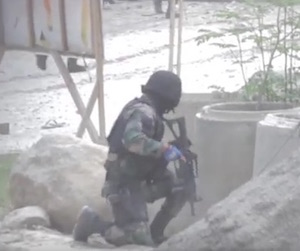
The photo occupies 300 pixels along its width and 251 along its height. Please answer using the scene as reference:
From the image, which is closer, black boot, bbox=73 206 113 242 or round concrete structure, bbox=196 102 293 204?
black boot, bbox=73 206 113 242

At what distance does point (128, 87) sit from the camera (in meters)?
15.6

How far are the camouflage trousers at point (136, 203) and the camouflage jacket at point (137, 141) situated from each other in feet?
0.31

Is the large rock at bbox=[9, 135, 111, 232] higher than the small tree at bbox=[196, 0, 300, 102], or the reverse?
the small tree at bbox=[196, 0, 300, 102]

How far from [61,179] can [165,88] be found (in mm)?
1335

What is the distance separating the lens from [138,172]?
23.0ft

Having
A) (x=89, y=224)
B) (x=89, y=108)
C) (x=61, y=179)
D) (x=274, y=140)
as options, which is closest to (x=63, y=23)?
(x=89, y=108)

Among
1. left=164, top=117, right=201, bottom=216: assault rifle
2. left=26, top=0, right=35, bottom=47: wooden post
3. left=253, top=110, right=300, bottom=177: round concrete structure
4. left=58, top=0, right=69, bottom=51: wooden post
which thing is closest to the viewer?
left=253, top=110, right=300, bottom=177: round concrete structure

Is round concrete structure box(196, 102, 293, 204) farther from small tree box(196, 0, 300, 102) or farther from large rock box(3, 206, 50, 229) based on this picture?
large rock box(3, 206, 50, 229)

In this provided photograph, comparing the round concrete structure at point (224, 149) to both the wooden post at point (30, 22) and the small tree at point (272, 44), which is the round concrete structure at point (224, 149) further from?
the wooden post at point (30, 22)

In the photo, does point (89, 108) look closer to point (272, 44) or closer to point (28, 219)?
point (272, 44)

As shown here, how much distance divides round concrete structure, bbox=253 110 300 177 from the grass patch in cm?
248

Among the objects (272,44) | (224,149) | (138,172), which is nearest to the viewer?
(138,172)

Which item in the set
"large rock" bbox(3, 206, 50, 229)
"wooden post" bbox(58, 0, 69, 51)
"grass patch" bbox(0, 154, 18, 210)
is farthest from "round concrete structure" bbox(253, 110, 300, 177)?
"wooden post" bbox(58, 0, 69, 51)

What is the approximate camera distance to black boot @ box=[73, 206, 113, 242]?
7.20 metres
